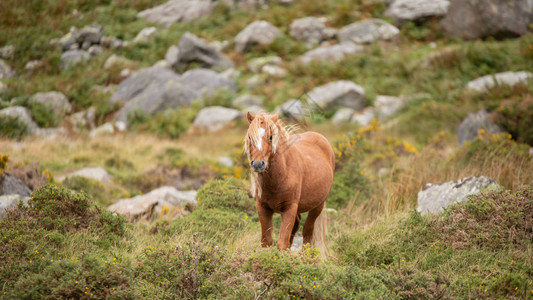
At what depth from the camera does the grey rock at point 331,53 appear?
77.6ft

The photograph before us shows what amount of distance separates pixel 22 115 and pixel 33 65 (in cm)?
237

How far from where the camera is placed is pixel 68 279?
162 inches

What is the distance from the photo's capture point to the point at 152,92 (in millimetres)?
20219

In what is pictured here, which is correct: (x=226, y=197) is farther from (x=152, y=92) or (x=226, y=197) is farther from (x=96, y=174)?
(x=152, y=92)

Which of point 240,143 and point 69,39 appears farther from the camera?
point 69,39

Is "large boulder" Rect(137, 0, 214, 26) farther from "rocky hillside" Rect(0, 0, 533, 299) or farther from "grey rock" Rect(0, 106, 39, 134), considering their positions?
"grey rock" Rect(0, 106, 39, 134)

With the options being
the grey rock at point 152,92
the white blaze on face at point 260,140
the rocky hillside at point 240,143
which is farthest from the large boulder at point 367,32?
the white blaze on face at point 260,140

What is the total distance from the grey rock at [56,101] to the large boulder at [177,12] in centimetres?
1156

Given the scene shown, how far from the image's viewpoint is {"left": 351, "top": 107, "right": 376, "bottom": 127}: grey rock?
18.5 m

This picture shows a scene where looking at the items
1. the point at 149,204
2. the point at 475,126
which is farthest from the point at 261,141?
the point at 475,126

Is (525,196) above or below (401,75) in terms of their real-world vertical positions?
above

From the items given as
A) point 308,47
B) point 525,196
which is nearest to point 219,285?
point 525,196

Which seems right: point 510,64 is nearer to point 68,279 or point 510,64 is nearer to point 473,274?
point 473,274

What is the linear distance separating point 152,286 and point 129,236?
6.13 ft
